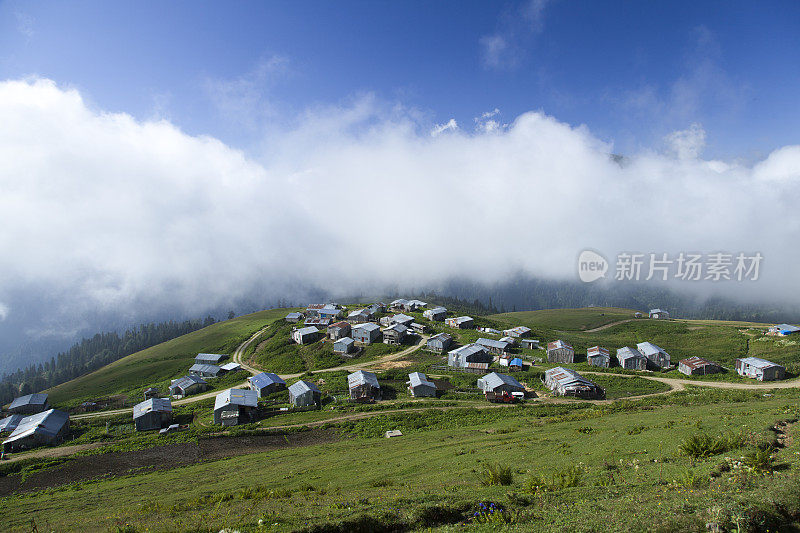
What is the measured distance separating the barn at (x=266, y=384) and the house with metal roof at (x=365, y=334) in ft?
106

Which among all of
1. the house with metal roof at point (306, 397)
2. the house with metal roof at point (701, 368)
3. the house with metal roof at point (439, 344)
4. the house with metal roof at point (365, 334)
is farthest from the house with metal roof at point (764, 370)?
the house with metal roof at point (365, 334)

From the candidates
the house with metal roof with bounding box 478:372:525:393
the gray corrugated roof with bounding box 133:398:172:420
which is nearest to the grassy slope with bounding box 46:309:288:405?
the gray corrugated roof with bounding box 133:398:172:420

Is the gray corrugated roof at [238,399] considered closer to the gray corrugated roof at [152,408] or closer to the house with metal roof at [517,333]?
the gray corrugated roof at [152,408]

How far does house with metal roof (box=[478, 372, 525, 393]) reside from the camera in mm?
64812

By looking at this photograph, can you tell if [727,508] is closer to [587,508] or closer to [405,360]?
[587,508]

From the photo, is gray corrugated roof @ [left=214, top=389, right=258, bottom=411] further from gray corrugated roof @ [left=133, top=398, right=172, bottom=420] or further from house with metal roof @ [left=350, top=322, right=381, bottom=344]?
house with metal roof @ [left=350, top=322, right=381, bottom=344]

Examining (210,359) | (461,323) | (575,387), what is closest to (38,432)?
(210,359)

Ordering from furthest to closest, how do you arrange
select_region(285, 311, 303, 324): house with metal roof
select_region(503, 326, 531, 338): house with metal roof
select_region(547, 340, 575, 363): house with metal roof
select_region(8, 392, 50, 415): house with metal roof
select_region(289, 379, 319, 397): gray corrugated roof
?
1. select_region(285, 311, 303, 324): house with metal roof
2. select_region(503, 326, 531, 338): house with metal roof
3. select_region(547, 340, 575, 363): house with metal roof
4. select_region(8, 392, 50, 415): house with metal roof
5. select_region(289, 379, 319, 397): gray corrugated roof

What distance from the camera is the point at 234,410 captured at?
58844 millimetres

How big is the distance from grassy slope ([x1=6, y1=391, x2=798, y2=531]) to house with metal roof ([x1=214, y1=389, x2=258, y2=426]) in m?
19.0

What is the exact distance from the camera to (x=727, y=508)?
11.3m

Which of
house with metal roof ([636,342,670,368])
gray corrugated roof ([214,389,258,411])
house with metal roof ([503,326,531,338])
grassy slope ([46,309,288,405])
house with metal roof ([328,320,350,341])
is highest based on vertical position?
house with metal roof ([636,342,670,368])

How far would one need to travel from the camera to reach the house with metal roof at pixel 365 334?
106 meters

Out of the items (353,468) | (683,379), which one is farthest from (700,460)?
(683,379)
